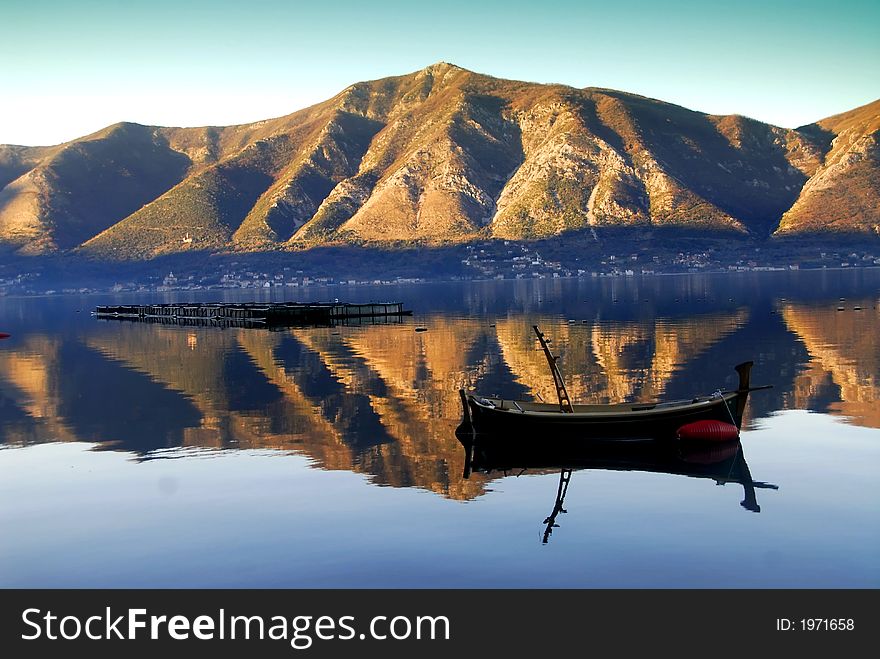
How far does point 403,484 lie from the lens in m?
39.4

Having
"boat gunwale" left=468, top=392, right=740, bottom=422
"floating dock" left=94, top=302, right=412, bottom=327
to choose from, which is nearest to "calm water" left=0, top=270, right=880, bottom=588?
"boat gunwale" left=468, top=392, right=740, bottom=422

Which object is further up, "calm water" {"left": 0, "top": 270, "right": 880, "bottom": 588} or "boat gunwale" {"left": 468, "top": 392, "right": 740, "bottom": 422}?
"boat gunwale" {"left": 468, "top": 392, "right": 740, "bottom": 422}

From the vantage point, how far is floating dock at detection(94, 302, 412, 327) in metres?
144

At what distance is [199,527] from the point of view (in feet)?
112

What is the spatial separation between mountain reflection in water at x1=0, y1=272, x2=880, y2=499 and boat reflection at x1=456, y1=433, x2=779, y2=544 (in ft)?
5.37

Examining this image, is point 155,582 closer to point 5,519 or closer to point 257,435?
point 5,519

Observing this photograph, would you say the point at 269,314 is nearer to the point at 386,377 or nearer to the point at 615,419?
the point at 386,377

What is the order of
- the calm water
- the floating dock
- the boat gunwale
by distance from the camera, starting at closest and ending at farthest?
the calm water, the boat gunwale, the floating dock

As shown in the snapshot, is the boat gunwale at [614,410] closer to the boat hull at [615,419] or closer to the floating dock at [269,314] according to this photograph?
the boat hull at [615,419]

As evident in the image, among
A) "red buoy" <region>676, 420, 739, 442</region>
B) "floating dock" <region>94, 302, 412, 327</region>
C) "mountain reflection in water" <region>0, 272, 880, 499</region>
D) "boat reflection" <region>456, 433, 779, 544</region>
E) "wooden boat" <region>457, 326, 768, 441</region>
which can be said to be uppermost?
"wooden boat" <region>457, 326, 768, 441</region>

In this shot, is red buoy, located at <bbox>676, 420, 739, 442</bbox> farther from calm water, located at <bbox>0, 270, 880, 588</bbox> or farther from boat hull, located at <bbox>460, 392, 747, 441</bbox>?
calm water, located at <bbox>0, 270, 880, 588</bbox>

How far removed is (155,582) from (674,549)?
14.5m

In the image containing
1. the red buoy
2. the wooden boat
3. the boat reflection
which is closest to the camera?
the boat reflection
